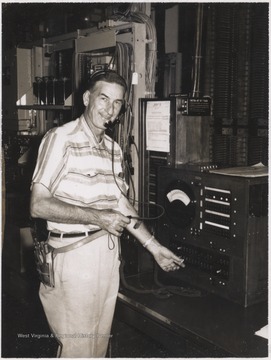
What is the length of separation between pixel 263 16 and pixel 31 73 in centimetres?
229

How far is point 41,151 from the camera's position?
1746 mm

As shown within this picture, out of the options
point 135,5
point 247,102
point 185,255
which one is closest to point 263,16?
point 247,102

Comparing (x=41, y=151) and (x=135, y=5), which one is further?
(x=135, y=5)

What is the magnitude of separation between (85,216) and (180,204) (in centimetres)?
63

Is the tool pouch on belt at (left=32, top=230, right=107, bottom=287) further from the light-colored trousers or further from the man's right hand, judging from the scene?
the man's right hand

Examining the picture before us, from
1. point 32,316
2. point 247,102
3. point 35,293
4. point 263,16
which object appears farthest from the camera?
point 35,293

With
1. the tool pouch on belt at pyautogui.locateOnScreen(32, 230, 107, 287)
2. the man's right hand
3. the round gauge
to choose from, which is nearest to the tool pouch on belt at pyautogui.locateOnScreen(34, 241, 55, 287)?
the tool pouch on belt at pyautogui.locateOnScreen(32, 230, 107, 287)

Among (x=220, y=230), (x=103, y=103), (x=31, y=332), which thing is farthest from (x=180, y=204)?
(x=31, y=332)

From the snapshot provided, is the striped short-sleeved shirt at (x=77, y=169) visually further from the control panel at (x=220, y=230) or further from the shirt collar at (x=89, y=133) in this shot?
the control panel at (x=220, y=230)

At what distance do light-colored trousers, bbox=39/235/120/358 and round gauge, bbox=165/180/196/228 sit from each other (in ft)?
1.31

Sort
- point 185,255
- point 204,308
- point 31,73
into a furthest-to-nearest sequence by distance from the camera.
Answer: point 31,73
point 185,255
point 204,308

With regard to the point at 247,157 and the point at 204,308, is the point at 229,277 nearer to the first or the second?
the point at 204,308

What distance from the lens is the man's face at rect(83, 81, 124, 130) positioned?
1.80 meters

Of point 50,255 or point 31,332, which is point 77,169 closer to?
point 50,255
